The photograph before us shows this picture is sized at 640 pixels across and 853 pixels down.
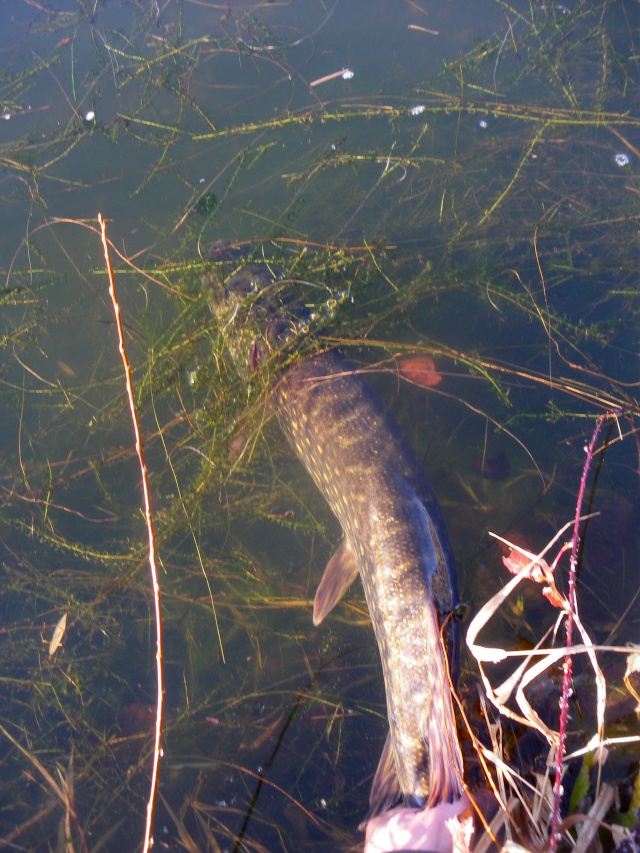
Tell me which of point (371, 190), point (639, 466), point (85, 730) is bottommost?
point (85, 730)

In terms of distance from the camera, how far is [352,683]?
3398 millimetres

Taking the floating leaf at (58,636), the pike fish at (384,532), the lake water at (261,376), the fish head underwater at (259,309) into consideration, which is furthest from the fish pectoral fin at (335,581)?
the floating leaf at (58,636)

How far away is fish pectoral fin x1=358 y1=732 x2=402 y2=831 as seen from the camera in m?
2.59

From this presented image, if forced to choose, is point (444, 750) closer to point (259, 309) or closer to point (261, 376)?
point (261, 376)

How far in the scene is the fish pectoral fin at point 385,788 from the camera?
2.59 meters

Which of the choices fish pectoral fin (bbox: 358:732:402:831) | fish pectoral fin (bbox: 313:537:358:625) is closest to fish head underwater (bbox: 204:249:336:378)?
fish pectoral fin (bbox: 313:537:358:625)

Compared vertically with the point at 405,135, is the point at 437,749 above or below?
below

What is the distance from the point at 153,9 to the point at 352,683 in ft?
23.6

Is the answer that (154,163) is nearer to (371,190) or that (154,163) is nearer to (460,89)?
(371,190)

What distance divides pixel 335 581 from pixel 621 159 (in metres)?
4.61

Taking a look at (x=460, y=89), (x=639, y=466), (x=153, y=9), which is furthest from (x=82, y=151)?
(x=639, y=466)

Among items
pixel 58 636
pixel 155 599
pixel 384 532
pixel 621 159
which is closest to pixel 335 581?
pixel 384 532

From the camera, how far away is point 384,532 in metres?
2.88

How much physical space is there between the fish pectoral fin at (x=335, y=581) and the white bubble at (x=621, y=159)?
14.3 feet
